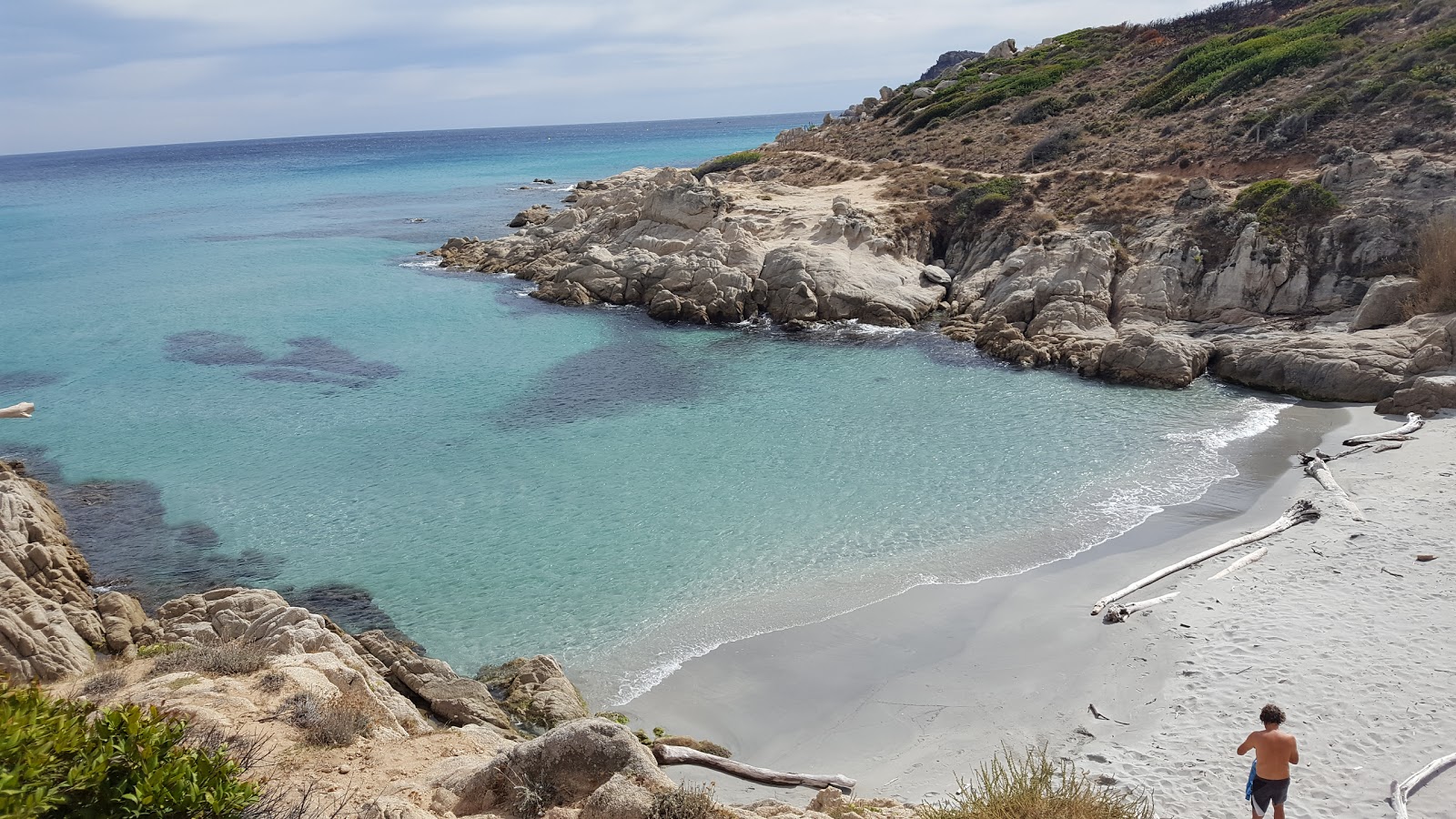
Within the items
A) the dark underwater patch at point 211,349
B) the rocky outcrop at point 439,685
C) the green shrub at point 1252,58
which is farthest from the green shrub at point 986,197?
the rocky outcrop at point 439,685

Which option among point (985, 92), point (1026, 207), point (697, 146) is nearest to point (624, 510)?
point (1026, 207)

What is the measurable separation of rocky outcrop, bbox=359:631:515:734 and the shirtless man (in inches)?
372

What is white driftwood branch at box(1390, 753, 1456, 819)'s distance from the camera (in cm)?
1007

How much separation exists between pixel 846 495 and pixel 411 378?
1808 centimetres

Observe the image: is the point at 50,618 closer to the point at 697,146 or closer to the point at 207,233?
the point at 207,233

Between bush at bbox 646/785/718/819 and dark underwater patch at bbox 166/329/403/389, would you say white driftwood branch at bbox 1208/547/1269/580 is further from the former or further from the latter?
dark underwater patch at bbox 166/329/403/389

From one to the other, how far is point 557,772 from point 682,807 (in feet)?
5.45

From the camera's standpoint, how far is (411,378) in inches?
1264

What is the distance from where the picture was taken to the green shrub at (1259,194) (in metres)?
33.8

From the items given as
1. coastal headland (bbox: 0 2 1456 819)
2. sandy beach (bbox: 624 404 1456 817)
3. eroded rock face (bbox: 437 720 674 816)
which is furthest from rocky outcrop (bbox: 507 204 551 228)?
eroded rock face (bbox: 437 720 674 816)

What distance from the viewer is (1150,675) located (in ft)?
45.1

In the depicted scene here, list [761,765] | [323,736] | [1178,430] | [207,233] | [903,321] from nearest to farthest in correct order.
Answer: [323,736], [761,765], [1178,430], [903,321], [207,233]

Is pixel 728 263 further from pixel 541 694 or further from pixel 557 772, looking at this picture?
pixel 557 772

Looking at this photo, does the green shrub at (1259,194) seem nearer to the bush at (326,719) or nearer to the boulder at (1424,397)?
the boulder at (1424,397)
